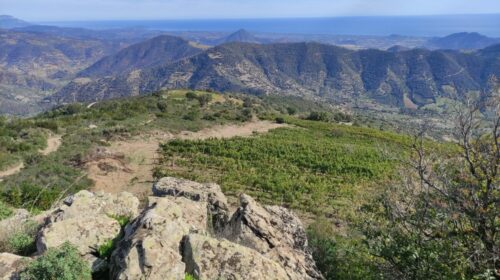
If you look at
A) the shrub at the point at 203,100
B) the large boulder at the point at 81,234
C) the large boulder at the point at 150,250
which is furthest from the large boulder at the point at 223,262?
the shrub at the point at 203,100

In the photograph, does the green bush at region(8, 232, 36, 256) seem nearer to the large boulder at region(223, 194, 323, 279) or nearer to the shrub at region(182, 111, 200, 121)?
the large boulder at region(223, 194, 323, 279)

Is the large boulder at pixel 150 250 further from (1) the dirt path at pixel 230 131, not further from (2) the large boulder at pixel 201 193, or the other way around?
(1) the dirt path at pixel 230 131

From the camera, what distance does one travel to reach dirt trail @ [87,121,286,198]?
23.4 meters

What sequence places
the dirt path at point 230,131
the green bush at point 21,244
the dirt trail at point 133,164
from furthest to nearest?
the dirt path at point 230,131 → the dirt trail at point 133,164 → the green bush at point 21,244

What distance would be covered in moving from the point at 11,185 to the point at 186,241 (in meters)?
17.2

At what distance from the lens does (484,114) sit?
26.0 feet

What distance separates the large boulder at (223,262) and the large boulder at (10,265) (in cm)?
253

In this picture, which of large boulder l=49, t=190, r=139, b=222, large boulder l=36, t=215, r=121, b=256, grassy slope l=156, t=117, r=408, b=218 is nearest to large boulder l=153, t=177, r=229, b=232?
large boulder l=49, t=190, r=139, b=222

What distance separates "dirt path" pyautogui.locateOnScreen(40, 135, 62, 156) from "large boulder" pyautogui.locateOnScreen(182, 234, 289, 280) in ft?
83.1

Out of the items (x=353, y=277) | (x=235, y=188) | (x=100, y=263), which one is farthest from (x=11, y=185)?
(x=353, y=277)

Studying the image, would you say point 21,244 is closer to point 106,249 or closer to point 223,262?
point 106,249

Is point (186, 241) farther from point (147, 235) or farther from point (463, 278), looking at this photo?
point (463, 278)

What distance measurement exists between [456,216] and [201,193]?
296 inches

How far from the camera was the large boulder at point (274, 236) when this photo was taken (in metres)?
8.33
